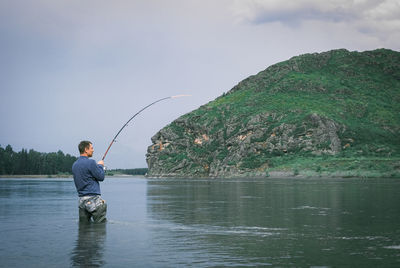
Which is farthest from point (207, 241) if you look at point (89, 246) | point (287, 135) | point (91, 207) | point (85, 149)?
point (287, 135)

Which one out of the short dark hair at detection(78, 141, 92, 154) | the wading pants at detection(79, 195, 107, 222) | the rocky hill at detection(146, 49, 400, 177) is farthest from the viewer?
the rocky hill at detection(146, 49, 400, 177)

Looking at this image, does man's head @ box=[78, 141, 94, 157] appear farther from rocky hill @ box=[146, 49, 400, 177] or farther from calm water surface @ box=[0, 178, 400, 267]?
rocky hill @ box=[146, 49, 400, 177]

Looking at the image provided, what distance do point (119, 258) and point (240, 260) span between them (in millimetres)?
2482

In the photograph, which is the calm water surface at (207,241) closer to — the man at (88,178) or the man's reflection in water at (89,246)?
the man's reflection in water at (89,246)

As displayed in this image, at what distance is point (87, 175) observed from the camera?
1532 cm

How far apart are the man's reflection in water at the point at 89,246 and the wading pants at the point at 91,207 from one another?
249 mm

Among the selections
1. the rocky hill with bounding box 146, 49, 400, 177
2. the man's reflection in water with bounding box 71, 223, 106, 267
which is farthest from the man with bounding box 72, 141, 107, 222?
the rocky hill with bounding box 146, 49, 400, 177

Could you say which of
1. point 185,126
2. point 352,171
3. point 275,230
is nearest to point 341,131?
point 352,171

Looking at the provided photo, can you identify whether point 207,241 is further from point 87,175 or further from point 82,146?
point 82,146

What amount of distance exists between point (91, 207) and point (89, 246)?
3.88 m

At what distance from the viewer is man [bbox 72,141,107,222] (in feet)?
50.0

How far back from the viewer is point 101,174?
15.2 m

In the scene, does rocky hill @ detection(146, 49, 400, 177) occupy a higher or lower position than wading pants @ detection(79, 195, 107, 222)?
higher

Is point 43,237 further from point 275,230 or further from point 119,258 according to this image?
point 275,230
